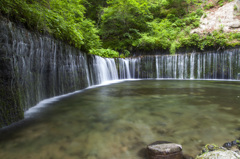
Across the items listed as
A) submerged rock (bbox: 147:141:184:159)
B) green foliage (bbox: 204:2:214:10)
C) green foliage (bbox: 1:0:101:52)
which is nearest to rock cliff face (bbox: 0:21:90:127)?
green foliage (bbox: 1:0:101:52)

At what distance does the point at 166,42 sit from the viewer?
1538cm

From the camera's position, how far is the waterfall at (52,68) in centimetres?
273

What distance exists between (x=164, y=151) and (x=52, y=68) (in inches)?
184

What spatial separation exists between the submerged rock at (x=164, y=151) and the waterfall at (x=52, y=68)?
2.61m

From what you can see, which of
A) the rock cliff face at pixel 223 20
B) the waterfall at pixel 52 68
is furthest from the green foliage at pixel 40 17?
the rock cliff face at pixel 223 20

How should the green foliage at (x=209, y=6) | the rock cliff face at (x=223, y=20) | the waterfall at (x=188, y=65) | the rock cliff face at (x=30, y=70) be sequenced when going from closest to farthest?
1. the rock cliff face at (x=30, y=70)
2. the waterfall at (x=188, y=65)
3. the rock cliff face at (x=223, y=20)
4. the green foliage at (x=209, y=6)

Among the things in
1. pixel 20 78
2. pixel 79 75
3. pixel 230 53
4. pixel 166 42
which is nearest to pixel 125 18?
pixel 166 42

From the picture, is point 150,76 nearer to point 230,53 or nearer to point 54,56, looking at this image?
point 230,53

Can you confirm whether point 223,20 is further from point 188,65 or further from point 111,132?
point 111,132

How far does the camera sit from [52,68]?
512cm

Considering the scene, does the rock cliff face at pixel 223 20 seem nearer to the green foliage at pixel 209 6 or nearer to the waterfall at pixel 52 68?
the green foliage at pixel 209 6

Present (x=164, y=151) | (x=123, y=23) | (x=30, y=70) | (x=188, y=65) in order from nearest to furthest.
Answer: (x=164, y=151), (x=30, y=70), (x=188, y=65), (x=123, y=23)

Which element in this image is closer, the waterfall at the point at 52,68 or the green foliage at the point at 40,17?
the waterfall at the point at 52,68

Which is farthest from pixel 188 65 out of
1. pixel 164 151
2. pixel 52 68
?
pixel 164 151
